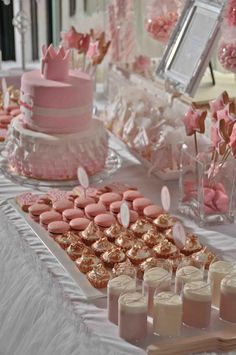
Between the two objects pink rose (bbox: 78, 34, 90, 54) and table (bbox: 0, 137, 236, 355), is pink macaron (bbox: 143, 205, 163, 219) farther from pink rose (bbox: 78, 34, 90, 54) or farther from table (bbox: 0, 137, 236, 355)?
pink rose (bbox: 78, 34, 90, 54)

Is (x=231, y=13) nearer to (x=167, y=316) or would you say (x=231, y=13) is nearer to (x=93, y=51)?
(x=93, y=51)

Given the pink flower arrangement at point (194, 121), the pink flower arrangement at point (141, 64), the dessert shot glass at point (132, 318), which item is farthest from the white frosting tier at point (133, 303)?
the pink flower arrangement at point (141, 64)

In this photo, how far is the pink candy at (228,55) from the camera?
189 centimetres

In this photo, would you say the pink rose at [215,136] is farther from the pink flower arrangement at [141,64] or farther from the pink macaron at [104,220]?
the pink flower arrangement at [141,64]

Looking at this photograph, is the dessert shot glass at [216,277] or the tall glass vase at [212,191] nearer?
the dessert shot glass at [216,277]

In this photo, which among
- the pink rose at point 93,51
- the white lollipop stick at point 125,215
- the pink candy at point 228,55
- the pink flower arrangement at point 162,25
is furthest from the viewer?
the pink rose at point 93,51

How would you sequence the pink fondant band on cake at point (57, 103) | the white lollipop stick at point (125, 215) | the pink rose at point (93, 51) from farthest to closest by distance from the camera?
1. the pink rose at point (93, 51)
2. the pink fondant band on cake at point (57, 103)
3. the white lollipop stick at point (125, 215)

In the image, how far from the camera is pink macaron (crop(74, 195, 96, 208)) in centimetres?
165

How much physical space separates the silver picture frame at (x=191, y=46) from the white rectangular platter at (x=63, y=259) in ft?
1.99

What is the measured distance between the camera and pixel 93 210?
63.3 inches

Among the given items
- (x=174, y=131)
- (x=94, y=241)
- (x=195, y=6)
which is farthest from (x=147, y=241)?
(x=195, y=6)

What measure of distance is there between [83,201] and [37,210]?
0.10 metres

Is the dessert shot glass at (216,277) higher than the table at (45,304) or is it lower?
higher

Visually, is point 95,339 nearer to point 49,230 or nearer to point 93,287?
point 93,287
